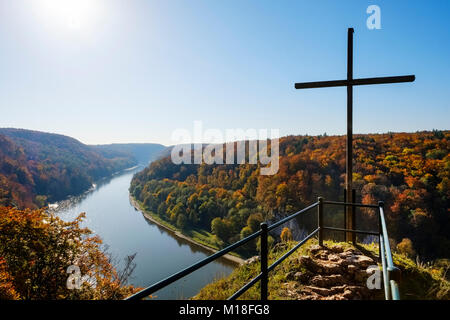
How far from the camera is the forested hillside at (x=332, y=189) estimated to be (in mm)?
34125

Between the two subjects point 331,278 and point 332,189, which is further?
point 332,189

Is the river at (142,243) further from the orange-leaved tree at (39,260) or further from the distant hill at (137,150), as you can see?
the distant hill at (137,150)

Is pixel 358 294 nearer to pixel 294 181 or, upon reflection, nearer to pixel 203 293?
pixel 203 293

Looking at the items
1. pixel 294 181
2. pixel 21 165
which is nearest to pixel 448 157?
pixel 294 181

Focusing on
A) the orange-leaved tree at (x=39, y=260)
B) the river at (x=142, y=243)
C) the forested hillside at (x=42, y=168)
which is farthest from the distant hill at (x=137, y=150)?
the orange-leaved tree at (x=39, y=260)

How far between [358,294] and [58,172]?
85.3 meters

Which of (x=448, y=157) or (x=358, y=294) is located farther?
(x=448, y=157)

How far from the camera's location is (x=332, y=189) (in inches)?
1668

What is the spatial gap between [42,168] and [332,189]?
68.9 metres

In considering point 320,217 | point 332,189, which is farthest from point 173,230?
point 320,217

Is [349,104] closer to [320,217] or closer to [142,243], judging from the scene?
[320,217]

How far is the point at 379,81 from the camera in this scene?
14.1 feet

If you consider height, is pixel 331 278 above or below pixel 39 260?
above
